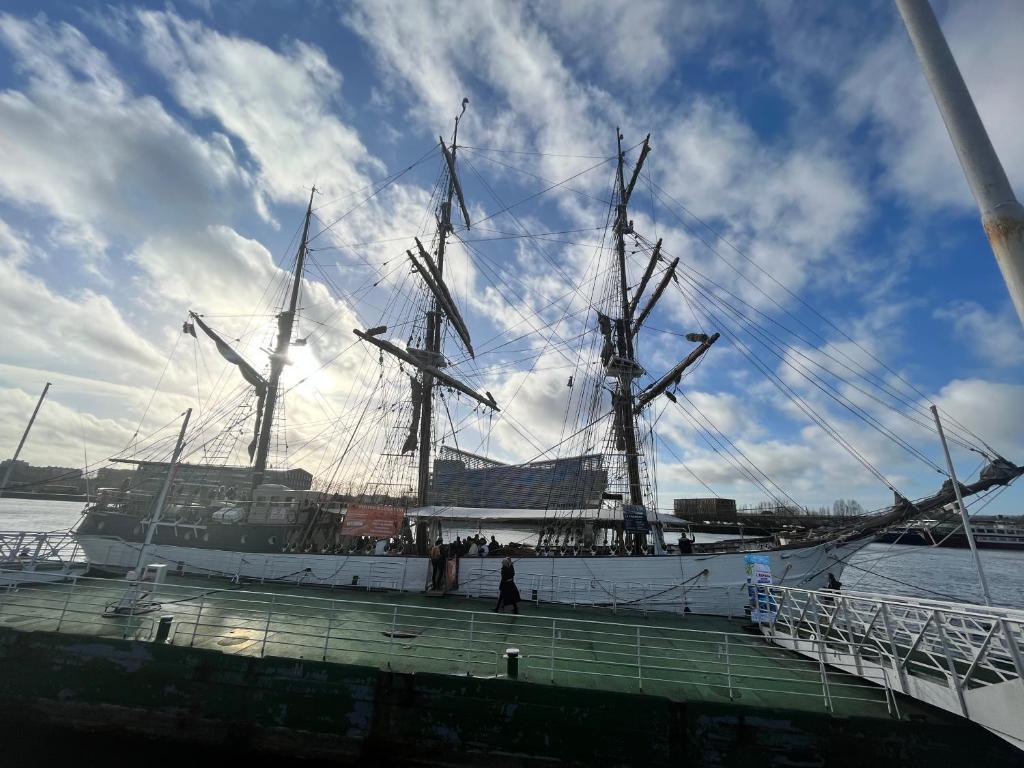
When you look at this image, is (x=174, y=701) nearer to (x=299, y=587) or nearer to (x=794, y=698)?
(x=299, y=587)

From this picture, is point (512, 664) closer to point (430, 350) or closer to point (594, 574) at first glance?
point (594, 574)

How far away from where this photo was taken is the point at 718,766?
722 cm

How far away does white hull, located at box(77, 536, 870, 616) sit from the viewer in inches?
635

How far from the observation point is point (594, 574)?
16734mm

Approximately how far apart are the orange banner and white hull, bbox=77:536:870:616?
110cm

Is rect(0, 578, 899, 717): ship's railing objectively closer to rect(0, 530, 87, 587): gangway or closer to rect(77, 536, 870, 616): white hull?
rect(0, 530, 87, 587): gangway

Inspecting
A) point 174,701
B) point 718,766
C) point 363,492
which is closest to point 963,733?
point 718,766

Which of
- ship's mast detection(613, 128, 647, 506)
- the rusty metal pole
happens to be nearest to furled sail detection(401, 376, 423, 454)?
ship's mast detection(613, 128, 647, 506)

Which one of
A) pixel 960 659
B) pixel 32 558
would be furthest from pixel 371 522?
pixel 960 659

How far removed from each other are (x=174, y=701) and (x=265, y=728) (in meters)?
2.00

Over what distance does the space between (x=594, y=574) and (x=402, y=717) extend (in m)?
10.2

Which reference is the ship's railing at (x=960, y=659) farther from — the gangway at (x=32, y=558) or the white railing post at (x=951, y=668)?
the gangway at (x=32, y=558)

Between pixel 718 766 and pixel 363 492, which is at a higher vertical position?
pixel 363 492

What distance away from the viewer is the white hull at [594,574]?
16.1 meters
